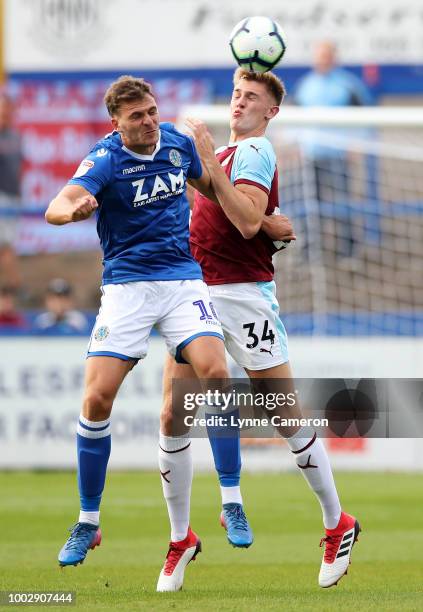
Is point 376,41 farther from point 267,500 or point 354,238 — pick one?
point 267,500

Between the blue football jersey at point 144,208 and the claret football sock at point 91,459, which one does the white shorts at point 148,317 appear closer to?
the blue football jersey at point 144,208

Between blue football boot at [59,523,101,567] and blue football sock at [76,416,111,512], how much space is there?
0.38ft

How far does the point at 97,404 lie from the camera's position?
7.55 meters

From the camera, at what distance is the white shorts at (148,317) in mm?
7668

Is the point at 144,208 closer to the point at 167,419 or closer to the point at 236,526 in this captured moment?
the point at 167,419

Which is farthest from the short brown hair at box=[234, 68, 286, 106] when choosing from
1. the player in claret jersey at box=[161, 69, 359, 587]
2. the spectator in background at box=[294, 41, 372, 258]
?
the spectator in background at box=[294, 41, 372, 258]

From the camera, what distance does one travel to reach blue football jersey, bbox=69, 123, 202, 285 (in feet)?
25.2

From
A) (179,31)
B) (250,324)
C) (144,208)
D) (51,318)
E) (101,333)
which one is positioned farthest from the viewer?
(179,31)

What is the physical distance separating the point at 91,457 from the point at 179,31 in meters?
13.6

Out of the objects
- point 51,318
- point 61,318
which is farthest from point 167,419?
point 51,318

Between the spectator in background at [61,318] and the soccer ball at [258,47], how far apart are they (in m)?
7.61

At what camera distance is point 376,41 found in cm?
1969

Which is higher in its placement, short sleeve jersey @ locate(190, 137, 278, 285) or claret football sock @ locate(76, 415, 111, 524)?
short sleeve jersey @ locate(190, 137, 278, 285)

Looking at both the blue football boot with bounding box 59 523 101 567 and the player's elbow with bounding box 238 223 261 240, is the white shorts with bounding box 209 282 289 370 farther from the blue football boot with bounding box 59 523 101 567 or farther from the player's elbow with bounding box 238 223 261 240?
the blue football boot with bounding box 59 523 101 567
